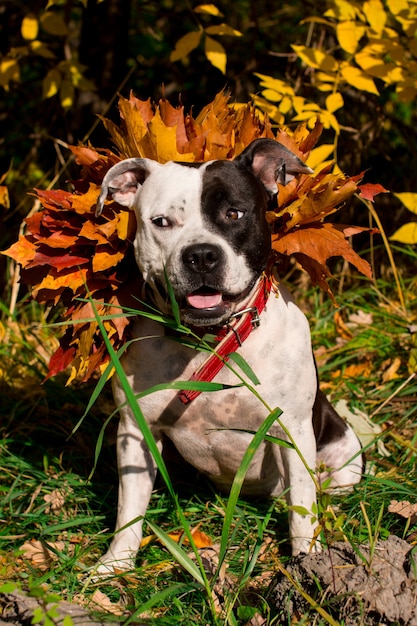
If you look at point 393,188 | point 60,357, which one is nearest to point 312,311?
point 393,188

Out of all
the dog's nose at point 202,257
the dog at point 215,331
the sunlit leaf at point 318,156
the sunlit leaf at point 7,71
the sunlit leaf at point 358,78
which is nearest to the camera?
the dog's nose at point 202,257

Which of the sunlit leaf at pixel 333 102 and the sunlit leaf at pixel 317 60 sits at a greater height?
the sunlit leaf at pixel 317 60

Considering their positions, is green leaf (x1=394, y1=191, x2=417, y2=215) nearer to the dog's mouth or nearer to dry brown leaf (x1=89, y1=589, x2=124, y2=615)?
the dog's mouth

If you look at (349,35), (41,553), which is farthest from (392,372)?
(41,553)

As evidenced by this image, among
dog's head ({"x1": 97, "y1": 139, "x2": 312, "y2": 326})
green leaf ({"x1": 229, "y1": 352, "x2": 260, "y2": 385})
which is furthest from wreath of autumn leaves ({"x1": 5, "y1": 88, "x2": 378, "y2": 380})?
green leaf ({"x1": 229, "y1": 352, "x2": 260, "y2": 385})

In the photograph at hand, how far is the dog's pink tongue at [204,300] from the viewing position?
267 cm

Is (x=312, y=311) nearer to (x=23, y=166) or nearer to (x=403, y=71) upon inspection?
(x=403, y=71)

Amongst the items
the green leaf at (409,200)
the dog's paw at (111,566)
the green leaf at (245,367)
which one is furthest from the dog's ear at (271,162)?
the dog's paw at (111,566)

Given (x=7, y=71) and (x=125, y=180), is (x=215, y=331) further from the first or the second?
(x=7, y=71)

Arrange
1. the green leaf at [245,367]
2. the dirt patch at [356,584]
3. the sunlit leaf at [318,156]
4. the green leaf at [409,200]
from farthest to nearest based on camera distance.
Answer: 1. the green leaf at [409,200]
2. the sunlit leaf at [318,156]
3. the green leaf at [245,367]
4. the dirt patch at [356,584]

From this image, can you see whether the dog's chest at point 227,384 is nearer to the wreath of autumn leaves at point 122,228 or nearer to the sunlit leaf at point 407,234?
the wreath of autumn leaves at point 122,228

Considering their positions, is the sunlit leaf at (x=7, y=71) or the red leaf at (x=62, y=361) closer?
the red leaf at (x=62, y=361)

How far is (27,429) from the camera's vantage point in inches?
157

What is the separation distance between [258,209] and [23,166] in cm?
330
